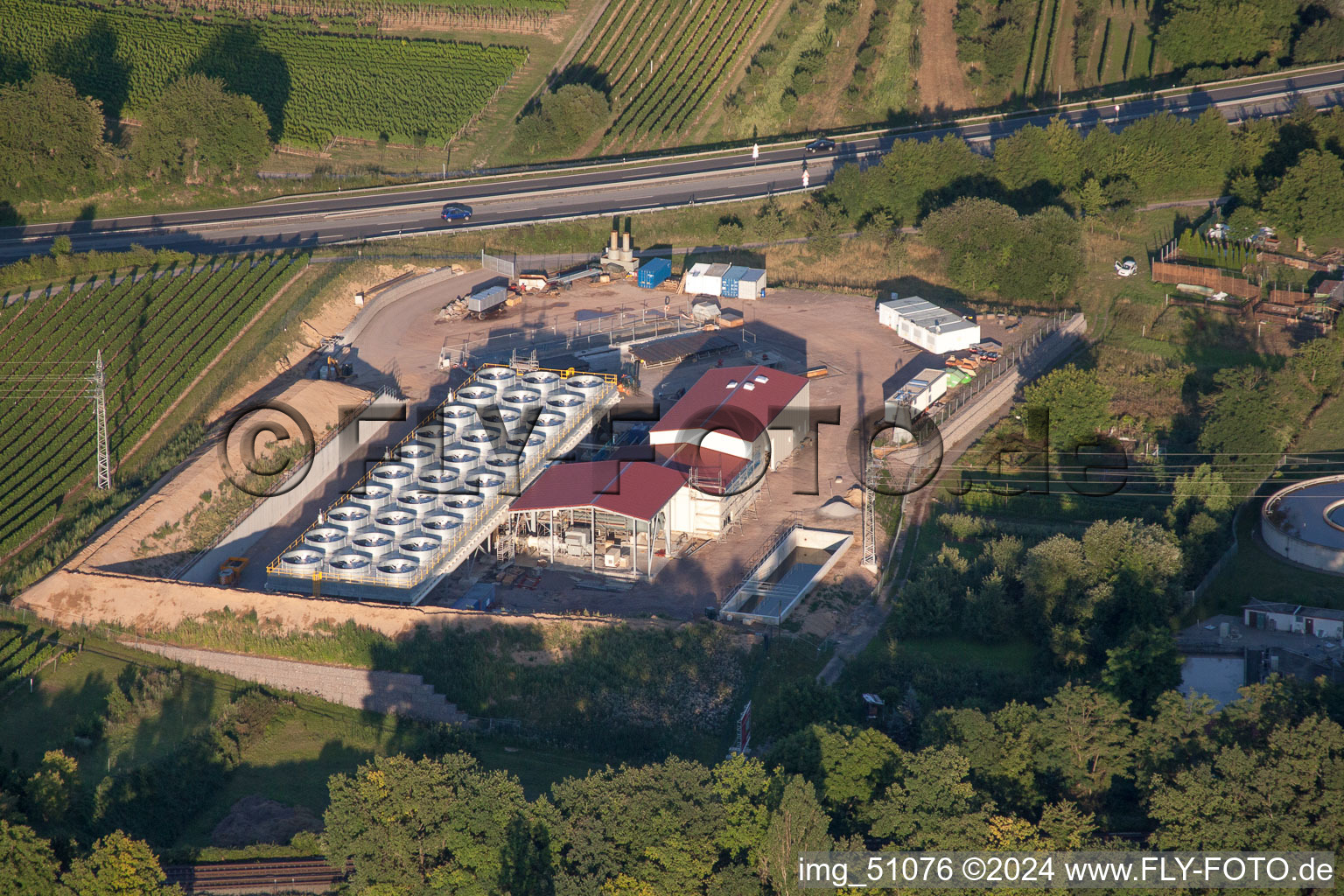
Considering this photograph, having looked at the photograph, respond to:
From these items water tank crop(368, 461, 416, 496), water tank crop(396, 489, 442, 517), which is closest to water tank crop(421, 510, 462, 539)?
water tank crop(396, 489, 442, 517)

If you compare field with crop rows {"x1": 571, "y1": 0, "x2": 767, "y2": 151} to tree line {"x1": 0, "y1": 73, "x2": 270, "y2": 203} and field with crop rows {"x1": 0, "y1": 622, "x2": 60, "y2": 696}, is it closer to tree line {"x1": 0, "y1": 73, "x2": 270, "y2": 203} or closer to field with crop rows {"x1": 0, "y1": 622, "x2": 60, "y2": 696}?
tree line {"x1": 0, "y1": 73, "x2": 270, "y2": 203}

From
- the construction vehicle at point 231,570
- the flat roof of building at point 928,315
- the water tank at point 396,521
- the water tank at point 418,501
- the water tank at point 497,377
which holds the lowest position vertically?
the construction vehicle at point 231,570

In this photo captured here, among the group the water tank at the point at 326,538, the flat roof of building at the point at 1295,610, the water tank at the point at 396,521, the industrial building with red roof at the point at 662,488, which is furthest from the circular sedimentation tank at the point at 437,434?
the flat roof of building at the point at 1295,610

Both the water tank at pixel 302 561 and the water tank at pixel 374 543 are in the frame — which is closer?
the water tank at pixel 302 561

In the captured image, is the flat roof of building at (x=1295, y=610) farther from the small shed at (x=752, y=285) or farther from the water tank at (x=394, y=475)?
the water tank at (x=394, y=475)

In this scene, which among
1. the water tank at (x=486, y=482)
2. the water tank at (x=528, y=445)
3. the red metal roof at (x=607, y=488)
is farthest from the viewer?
the water tank at (x=528, y=445)

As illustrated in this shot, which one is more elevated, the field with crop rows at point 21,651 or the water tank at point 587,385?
the water tank at point 587,385

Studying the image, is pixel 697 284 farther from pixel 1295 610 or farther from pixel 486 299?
pixel 1295 610
